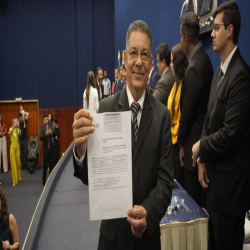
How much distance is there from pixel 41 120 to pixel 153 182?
38.1 ft

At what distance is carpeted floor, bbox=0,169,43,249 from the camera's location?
23.7 feet

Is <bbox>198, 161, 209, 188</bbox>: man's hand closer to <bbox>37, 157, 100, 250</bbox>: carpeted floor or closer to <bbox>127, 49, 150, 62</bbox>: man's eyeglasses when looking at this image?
<bbox>127, 49, 150, 62</bbox>: man's eyeglasses

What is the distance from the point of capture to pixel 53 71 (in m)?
12.6

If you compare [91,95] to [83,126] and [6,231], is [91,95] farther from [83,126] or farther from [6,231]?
[83,126]

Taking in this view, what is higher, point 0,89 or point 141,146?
point 0,89

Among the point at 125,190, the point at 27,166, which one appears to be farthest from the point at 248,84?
the point at 27,166

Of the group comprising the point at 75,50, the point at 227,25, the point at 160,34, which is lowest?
the point at 227,25

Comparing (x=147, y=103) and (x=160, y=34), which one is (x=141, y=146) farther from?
(x=160, y=34)

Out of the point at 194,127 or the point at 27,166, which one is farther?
the point at 27,166

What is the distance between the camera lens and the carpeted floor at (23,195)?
7.22m

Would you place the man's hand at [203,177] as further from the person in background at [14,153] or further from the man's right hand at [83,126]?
the person in background at [14,153]

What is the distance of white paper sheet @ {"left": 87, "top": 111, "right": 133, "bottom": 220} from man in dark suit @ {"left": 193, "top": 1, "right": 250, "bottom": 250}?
2.78 feet

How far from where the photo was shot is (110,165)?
1.06 meters

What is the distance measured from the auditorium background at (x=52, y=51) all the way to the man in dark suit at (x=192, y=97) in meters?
9.95
